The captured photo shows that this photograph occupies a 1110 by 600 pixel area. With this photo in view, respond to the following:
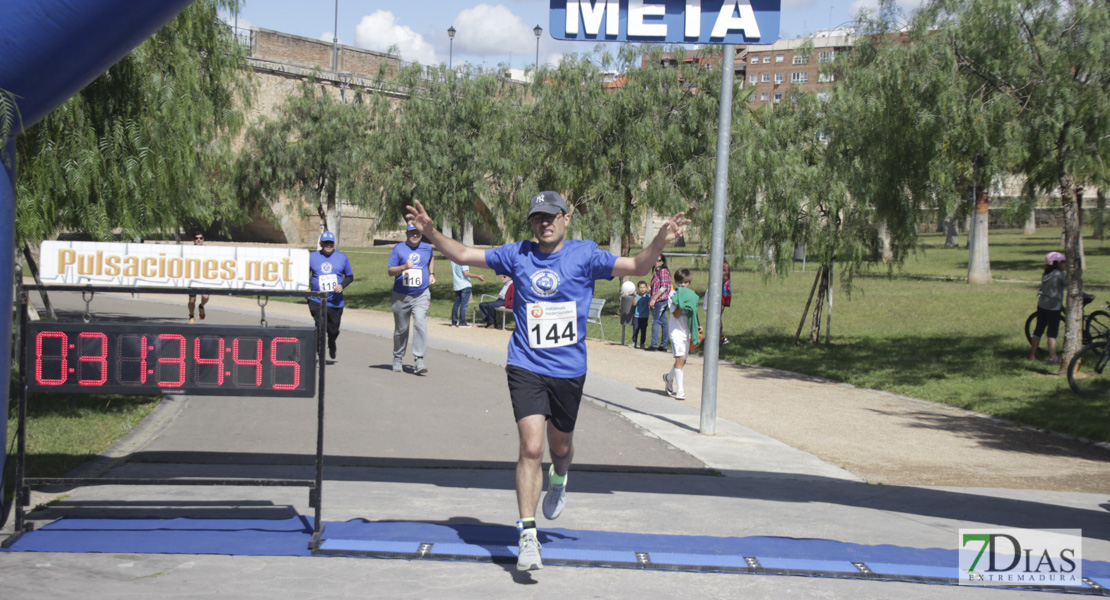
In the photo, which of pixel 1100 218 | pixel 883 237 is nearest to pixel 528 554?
pixel 1100 218

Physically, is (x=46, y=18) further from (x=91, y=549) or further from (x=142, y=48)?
(x=142, y=48)

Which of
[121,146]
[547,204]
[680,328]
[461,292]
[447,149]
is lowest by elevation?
[461,292]

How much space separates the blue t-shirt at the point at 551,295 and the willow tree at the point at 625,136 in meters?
18.6

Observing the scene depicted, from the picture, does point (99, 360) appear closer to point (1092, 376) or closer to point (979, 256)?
point (1092, 376)

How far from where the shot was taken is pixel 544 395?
17.3 feet

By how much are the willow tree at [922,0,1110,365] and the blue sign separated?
685cm

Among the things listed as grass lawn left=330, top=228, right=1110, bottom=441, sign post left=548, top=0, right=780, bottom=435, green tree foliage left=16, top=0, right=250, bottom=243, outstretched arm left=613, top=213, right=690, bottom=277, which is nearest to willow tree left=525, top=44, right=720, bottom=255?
grass lawn left=330, top=228, right=1110, bottom=441

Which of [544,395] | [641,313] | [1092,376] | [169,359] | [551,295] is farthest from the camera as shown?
[641,313]

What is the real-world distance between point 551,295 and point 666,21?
4512mm

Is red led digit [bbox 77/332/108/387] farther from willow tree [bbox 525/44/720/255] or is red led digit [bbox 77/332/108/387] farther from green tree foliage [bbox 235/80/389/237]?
green tree foliage [bbox 235/80/389/237]

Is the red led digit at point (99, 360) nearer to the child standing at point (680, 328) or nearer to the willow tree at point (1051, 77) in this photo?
the child standing at point (680, 328)

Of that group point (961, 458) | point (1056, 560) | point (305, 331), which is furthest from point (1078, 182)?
point (305, 331)

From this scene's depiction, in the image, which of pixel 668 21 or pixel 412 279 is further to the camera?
pixel 412 279

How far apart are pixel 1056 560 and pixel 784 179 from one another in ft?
45.8
